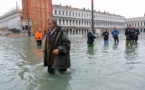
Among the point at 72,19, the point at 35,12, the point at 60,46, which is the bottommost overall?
the point at 60,46

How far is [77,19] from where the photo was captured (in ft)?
280

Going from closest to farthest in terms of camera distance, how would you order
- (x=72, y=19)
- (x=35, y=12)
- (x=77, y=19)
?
(x=35, y=12) < (x=72, y=19) < (x=77, y=19)

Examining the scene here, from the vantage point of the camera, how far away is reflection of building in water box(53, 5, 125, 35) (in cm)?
7788

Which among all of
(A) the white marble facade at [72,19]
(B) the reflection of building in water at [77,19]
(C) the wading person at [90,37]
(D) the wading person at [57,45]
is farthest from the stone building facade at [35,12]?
(D) the wading person at [57,45]

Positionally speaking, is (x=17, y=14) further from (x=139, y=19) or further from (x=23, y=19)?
(x=139, y=19)

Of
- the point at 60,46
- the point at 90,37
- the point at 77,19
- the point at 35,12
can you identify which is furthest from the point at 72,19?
the point at 60,46

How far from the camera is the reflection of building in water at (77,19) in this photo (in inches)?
3066

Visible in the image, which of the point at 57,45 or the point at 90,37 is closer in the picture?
the point at 57,45

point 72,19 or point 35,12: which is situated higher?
point 35,12

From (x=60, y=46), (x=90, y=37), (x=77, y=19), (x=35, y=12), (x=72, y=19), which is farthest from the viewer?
(x=77, y=19)

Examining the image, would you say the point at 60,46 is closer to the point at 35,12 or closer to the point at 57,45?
the point at 57,45

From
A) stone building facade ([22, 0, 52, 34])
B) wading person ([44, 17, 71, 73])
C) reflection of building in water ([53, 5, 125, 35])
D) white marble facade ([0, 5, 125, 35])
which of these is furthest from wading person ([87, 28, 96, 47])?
reflection of building in water ([53, 5, 125, 35])

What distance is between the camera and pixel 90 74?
19.3 ft

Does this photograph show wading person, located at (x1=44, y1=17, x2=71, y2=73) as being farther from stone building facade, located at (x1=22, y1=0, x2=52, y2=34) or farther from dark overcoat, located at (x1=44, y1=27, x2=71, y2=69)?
stone building facade, located at (x1=22, y1=0, x2=52, y2=34)
